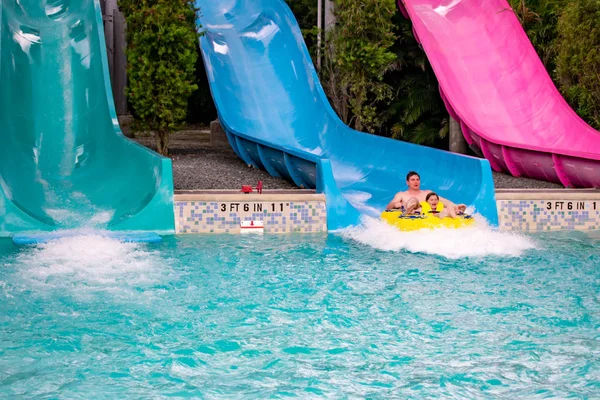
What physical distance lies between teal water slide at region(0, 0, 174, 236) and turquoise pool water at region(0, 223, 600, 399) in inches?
27.5

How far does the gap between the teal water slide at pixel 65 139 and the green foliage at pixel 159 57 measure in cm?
43

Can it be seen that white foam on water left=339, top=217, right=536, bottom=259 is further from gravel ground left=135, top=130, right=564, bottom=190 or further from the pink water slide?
the pink water slide

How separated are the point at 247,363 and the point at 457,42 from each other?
29.5ft

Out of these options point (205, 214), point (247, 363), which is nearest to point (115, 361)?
point (247, 363)

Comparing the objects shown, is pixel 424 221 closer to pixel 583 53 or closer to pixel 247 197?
pixel 247 197

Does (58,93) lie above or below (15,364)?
above

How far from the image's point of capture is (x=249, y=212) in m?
8.12

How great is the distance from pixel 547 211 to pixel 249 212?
9.62 ft

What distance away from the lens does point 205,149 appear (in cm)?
1267

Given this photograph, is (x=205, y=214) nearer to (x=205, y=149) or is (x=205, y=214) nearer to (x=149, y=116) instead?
(x=149, y=116)

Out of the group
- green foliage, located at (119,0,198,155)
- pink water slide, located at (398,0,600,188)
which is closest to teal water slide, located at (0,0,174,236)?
green foliage, located at (119,0,198,155)

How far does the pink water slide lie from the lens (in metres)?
10.1

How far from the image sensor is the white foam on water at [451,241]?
719 centimetres

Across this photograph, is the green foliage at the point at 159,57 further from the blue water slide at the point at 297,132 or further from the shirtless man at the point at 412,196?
the shirtless man at the point at 412,196
